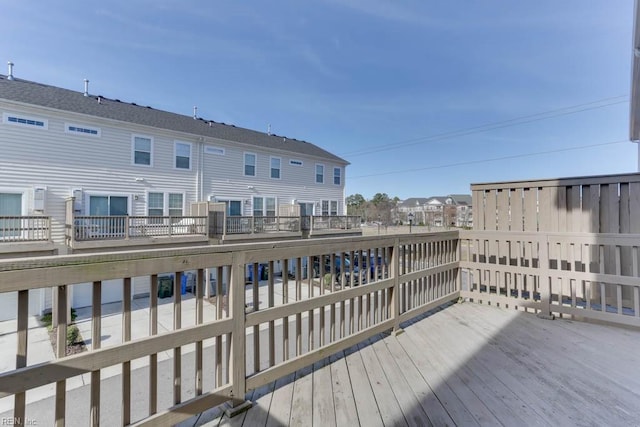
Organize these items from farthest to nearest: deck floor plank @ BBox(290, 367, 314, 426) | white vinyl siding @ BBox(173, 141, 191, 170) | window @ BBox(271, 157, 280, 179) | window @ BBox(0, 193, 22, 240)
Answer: window @ BBox(271, 157, 280, 179)
white vinyl siding @ BBox(173, 141, 191, 170)
window @ BBox(0, 193, 22, 240)
deck floor plank @ BBox(290, 367, 314, 426)

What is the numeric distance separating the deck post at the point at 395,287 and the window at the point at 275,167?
1085 cm

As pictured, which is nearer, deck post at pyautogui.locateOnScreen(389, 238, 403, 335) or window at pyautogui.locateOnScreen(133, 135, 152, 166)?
deck post at pyautogui.locateOnScreen(389, 238, 403, 335)

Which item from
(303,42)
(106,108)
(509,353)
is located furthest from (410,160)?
(509,353)

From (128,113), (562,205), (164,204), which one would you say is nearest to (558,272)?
(562,205)

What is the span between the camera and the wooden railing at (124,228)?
748 cm

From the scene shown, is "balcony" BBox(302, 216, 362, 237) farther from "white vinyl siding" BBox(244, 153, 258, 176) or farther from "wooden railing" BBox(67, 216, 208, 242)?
"wooden railing" BBox(67, 216, 208, 242)

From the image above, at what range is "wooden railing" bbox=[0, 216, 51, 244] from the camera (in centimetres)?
644

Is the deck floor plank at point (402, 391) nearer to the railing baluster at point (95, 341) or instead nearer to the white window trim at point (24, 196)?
the railing baluster at point (95, 341)

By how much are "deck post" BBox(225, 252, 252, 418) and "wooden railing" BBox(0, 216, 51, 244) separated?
296 inches

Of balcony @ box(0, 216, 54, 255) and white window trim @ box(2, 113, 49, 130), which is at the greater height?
white window trim @ box(2, 113, 49, 130)

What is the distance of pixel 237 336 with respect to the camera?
175cm

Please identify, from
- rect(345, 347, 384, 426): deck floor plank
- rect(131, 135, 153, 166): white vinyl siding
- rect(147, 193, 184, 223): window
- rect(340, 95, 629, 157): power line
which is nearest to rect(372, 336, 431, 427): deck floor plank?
rect(345, 347, 384, 426): deck floor plank

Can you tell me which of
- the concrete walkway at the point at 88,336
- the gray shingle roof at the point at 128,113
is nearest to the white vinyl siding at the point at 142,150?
the gray shingle roof at the point at 128,113

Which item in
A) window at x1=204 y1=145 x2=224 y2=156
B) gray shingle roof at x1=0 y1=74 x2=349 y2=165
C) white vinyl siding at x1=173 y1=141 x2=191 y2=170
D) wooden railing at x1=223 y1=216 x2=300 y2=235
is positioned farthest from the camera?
window at x1=204 y1=145 x2=224 y2=156
